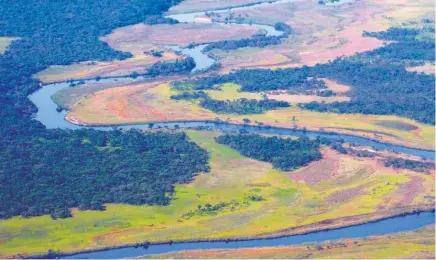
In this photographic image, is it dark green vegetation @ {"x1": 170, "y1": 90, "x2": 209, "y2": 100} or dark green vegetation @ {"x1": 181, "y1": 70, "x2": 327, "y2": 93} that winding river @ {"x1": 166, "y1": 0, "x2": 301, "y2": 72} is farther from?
dark green vegetation @ {"x1": 170, "y1": 90, "x2": 209, "y2": 100}

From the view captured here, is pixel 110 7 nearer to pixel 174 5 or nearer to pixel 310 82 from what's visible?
pixel 174 5

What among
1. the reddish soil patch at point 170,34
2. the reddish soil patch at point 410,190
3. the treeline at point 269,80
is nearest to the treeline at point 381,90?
the treeline at point 269,80

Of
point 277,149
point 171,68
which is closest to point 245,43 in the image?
point 171,68

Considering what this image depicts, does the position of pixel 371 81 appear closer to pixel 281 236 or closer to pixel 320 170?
pixel 320 170

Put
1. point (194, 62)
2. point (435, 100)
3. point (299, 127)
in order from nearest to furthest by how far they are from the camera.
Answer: point (299, 127), point (435, 100), point (194, 62)

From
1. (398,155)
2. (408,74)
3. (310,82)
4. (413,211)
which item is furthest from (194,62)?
(413,211)

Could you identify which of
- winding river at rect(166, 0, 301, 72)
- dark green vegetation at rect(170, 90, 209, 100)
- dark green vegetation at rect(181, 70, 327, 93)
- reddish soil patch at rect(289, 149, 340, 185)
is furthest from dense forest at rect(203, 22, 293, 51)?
reddish soil patch at rect(289, 149, 340, 185)
